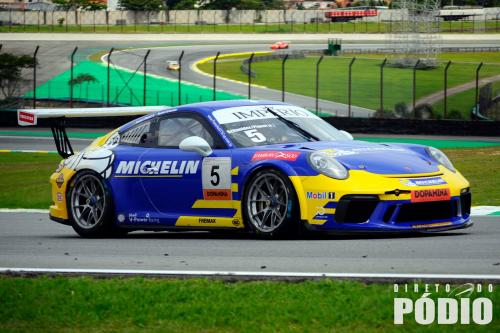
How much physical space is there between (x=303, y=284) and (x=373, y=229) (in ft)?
7.81

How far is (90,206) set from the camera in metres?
11.3

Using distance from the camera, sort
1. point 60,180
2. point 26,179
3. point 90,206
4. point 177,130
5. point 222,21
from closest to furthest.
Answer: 1. point 177,130
2. point 90,206
3. point 60,180
4. point 26,179
5. point 222,21

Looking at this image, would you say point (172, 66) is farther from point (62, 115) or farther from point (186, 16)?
point (62, 115)

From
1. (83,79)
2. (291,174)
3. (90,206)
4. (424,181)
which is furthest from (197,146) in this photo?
(83,79)

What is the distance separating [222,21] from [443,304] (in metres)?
89.4

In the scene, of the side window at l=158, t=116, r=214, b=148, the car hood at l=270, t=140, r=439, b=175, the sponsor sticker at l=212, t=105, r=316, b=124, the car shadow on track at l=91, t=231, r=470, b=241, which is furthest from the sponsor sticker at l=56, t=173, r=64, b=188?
the car hood at l=270, t=140, r=439, b=175

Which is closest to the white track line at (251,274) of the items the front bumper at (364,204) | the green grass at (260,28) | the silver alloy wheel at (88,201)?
the front bumper at (364,204)

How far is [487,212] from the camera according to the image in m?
12.9

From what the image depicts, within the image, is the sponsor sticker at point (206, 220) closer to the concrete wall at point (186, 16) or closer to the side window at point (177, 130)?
the side window at point (177, 130)

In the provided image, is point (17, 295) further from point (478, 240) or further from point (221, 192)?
point (478, 240)

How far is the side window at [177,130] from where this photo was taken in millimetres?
10820

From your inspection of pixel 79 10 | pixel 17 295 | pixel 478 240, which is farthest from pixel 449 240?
pixel 79 10

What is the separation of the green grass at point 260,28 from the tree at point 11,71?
3078 cm

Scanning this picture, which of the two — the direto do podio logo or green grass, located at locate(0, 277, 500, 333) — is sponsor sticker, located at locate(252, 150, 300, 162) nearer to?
green grass, located at locate(0, 277, 500, 333)
